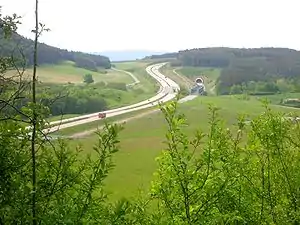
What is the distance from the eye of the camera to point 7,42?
719 centimetres

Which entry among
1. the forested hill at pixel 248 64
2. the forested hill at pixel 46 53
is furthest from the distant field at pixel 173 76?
the forested hill at pixel 46 53

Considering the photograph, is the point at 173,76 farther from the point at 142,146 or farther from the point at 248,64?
the point at 142,146

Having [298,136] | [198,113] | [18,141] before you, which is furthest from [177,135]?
[198,113]

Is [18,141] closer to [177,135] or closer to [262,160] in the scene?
[177,135]

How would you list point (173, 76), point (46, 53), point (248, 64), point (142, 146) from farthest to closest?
point (248, 64) → point (173, 76) → point (46, 53) → point (142, 146)

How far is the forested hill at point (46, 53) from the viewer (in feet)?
23.1

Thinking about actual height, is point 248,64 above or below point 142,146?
above

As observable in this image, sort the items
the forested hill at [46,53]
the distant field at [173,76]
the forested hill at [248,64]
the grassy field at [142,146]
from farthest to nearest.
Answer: the distant field at [173,76] → the forested hill at [248,64] → the grassy field at [142,146] → the forested hill at [46,53]

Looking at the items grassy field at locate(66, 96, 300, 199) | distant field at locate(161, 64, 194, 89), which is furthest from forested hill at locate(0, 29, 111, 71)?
distant field at locate(161, 64, 194, 89)

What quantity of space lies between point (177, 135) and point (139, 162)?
4084 cm

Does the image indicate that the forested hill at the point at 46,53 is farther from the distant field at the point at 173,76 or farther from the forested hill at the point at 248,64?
the forested hill at the point at 248,64

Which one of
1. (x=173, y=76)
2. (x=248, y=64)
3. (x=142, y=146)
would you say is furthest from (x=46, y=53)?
(x=248, y=64)

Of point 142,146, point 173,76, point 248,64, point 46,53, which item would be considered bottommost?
point 142,146

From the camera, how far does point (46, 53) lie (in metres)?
101
